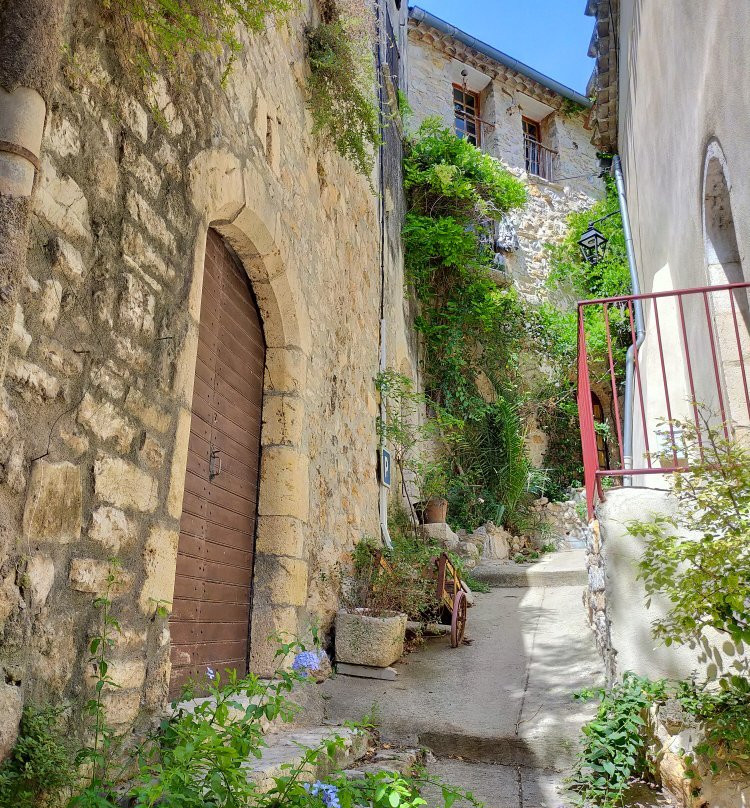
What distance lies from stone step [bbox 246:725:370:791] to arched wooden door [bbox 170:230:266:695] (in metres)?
0.45

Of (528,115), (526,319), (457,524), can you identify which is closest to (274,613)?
(457,524)

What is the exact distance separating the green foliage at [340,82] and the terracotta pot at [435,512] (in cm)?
380

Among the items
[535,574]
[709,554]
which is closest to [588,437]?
[709,554]

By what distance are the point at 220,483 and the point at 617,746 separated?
6.63 ft

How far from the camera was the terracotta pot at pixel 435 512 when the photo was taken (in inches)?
292

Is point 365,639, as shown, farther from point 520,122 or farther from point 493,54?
point 493,54

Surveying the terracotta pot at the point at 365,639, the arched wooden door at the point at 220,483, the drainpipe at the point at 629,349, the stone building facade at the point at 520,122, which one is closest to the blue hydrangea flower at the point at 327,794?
the arched wooden door at the point at 220,483

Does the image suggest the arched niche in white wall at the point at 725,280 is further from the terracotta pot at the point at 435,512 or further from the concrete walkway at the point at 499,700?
the terracotta pot at the point at 435,512

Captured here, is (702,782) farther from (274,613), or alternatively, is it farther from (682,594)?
(274,613)

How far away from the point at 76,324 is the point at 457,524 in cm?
772

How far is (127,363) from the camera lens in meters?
2.13

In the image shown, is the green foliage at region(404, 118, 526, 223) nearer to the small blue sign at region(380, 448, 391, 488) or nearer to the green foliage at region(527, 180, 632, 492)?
the green foliage at region(527, 180, 632, 492)

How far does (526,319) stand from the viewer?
11406mm

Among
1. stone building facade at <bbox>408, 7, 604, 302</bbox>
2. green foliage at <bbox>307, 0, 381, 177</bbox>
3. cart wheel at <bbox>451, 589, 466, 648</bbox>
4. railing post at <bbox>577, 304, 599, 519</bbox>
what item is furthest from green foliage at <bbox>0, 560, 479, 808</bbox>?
stone building facade at <bbox>408, 7, 604, 302</bbox>
